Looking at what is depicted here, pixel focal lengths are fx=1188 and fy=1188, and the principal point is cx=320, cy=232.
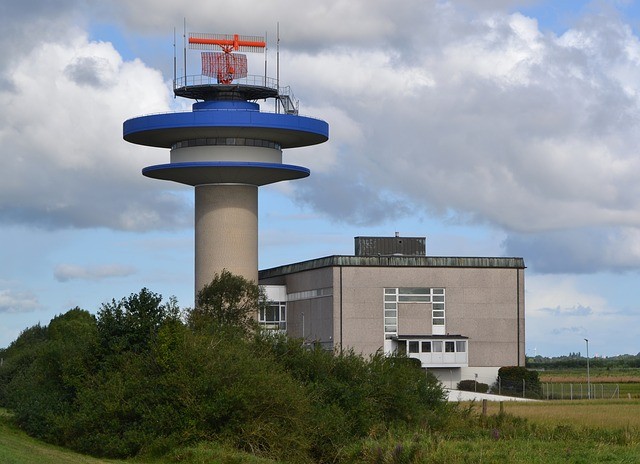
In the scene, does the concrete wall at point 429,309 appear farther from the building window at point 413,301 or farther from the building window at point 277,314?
the building window at point 277,314

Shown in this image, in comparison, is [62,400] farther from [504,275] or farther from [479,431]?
[504,275]

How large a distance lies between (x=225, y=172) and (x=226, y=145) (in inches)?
71.2

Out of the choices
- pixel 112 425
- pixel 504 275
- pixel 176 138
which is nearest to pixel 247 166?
pixel 176 138

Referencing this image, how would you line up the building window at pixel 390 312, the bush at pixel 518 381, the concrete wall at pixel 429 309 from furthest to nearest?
the building window at pixel 390 312
the concrete wall at pixel 429 309
the bush at pixel 518 381

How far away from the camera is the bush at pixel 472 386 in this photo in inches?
3359

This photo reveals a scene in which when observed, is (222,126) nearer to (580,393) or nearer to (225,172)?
(225,172)

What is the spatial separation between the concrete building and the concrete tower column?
998 centimetres

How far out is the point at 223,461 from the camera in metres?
33.8

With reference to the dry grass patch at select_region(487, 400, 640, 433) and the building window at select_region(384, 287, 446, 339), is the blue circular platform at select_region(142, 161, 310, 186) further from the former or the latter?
the dry grass patch at select_region(487, 400, 640, 433)

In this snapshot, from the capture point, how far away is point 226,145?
76.8m

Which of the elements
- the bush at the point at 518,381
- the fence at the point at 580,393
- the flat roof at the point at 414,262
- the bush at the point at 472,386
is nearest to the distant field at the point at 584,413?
the fence at the point at 580,393

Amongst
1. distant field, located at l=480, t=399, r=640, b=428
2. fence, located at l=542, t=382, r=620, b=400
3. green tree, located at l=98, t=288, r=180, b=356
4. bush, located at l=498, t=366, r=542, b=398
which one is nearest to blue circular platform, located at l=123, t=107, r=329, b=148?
distant field, located at l=480, t=399, r=640, b=428

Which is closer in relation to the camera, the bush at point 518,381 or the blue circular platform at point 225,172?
the blue circular platform at point 225,172

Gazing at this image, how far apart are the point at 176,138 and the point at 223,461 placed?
4642 centimetres
